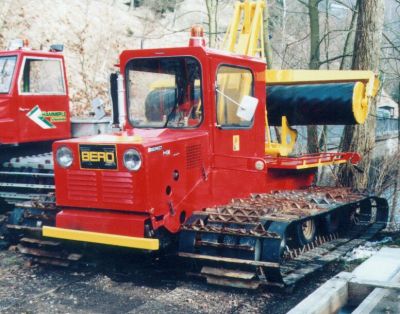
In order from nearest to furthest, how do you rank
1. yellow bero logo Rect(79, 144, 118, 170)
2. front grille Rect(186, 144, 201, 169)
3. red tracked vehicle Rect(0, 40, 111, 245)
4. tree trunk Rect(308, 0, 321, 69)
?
yellow bero logo Rect(79, 144, 118, 170) → front grille Rect(186, 144, 201, 169) → red tracked vehicle Rect(0, 40, 111, 245) → tree trunk Rect(308, 0, 321, 69)

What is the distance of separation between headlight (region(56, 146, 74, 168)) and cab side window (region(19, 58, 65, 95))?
3.58 meters

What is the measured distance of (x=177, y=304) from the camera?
18.5 feet

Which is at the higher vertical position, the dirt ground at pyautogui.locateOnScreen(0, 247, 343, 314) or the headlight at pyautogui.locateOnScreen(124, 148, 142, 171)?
the headlight at pyautogui.locateOnScreen(124, 148, 142, 171)

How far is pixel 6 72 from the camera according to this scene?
952 centimetres

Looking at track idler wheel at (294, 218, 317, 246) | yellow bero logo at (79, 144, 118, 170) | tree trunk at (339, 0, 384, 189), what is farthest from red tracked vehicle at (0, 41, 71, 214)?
tree trunk at (339, 0, 384, 189)

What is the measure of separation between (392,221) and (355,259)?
10.1ft

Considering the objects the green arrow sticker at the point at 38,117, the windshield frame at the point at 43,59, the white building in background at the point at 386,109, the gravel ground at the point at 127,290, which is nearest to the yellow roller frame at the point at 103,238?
the gravel ground at the point at 127,290

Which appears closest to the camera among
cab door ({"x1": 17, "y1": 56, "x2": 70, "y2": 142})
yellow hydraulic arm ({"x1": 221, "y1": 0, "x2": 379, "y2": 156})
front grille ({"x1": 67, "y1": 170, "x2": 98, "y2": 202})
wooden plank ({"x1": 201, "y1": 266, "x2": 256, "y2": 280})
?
wooden plank ({"x1": 201, "y1": 266, "x2": 256, "y2": 280})

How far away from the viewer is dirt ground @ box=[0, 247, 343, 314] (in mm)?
5656

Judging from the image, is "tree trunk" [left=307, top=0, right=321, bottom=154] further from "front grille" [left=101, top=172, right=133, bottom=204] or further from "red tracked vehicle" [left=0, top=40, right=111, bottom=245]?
"front grille" [left=101, top=172, right=133, bottom=204]

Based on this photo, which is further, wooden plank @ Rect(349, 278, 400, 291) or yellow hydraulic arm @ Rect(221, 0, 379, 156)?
yellow hydraulic arm @ Rect(221, 0, 379, 156)

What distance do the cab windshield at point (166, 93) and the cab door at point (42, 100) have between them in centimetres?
319

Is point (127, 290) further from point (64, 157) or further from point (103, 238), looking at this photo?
point (64, 157)

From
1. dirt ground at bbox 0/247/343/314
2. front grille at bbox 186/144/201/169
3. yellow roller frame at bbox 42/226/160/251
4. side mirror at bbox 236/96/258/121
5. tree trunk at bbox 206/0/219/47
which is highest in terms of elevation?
tree trunk at bbox 206/0/219/47
